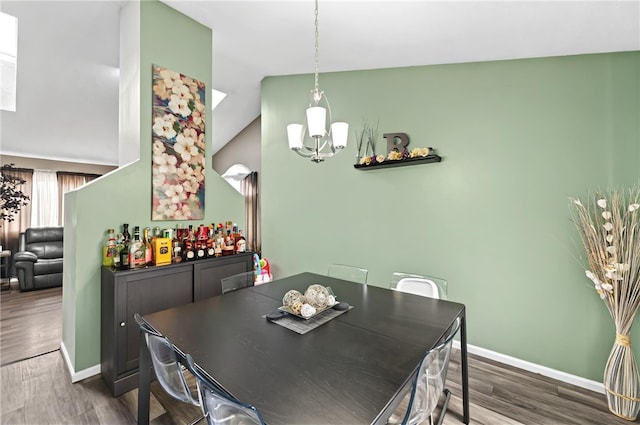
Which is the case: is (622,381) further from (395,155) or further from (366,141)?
(366,141)

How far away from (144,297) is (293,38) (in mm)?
2661

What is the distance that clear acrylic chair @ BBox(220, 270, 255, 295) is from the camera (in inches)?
81.6

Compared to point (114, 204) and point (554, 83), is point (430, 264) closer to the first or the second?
point (554, 83)

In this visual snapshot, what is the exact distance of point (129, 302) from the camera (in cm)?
204

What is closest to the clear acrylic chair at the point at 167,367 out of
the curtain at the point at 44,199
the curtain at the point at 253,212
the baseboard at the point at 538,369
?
the baseboard at the point at 538,369

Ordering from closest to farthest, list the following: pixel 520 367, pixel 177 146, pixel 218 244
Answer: pixel 520 367
pixel 177 146
pixel 218 244

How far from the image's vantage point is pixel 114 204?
2240 mm

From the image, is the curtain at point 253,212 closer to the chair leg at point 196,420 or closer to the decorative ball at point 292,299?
the chair leg at point 196,420

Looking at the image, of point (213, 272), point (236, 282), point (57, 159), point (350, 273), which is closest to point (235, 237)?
point (213, 272)

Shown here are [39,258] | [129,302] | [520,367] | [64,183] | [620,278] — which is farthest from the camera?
[64,183]

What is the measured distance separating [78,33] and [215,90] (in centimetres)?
163

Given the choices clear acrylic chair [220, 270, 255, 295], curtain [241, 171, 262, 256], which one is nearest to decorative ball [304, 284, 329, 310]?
clear acrylic chair [220, 270, 255, 295]

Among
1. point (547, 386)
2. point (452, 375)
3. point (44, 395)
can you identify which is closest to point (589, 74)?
point (547, 386)

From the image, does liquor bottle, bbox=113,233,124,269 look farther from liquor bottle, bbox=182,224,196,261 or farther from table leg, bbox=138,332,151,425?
table leg, bbox=138,332,151,425
